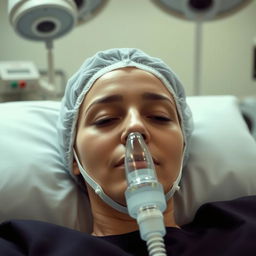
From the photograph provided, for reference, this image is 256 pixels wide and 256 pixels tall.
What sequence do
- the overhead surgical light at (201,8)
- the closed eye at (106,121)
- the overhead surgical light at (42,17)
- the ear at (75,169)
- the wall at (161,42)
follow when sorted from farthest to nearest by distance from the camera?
1. the wall at (161,42)
2. the overhead surgical light at (201,8)
3. the overhead surgical light at (42,17)
4. the ear at (75,169)
5. the closed eye at (106,121)

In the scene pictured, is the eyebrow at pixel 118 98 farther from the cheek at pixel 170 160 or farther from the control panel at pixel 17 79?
the control panel at pixel 17 79

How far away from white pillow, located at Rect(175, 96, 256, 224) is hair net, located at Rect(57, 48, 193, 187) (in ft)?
0.55

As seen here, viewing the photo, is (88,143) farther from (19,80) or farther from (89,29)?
(89,29)

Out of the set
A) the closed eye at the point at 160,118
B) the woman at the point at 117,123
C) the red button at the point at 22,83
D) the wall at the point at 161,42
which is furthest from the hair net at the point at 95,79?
the wall at the point at 161,42

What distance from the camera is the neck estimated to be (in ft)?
3.98

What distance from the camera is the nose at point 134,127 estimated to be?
3.71ft

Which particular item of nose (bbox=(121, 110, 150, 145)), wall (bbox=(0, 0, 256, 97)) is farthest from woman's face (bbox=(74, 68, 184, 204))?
wall (bbox=(0, 0, 256, 97))

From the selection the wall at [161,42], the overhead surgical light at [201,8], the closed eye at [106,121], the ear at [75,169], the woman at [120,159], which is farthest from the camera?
the wall at [161,42]

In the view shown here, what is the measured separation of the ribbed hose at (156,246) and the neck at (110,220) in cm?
32

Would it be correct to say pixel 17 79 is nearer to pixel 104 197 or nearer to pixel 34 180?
pixel 34 180

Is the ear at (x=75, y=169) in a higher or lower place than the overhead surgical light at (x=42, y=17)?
lower

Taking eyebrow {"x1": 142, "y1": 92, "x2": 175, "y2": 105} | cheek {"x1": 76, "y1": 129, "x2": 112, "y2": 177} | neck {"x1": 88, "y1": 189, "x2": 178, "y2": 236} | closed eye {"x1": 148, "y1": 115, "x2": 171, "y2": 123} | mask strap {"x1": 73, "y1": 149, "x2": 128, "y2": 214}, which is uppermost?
eyebrow {"x1": 142, "y1": 92, "x2": 175, "y2": 105}

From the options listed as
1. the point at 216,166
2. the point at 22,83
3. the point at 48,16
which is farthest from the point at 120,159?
the point at 22,83

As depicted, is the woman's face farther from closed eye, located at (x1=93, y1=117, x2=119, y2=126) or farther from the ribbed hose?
the ribbed hose
